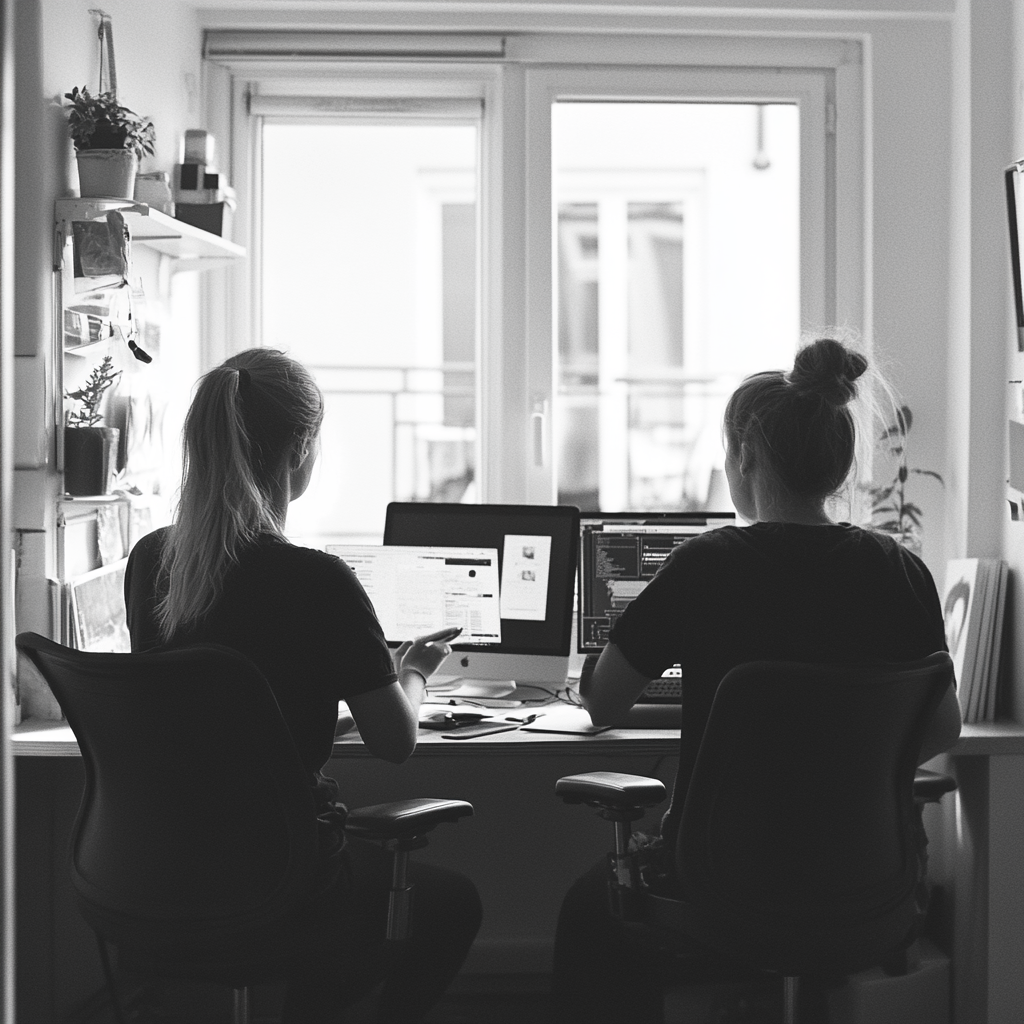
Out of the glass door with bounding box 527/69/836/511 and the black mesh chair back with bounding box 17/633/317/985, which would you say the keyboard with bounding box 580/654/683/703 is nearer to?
the glass door with bounding box 527/69/836/511

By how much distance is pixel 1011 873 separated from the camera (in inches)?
86.8

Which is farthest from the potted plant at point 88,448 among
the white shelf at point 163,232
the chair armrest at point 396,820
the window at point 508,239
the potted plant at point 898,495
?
the potted plant at point 898,495

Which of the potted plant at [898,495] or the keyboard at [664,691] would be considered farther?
the potted plant at [898,495]

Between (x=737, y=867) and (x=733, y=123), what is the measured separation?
2.10m

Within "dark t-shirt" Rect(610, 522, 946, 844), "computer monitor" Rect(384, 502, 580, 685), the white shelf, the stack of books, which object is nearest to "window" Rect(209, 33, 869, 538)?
the white shelf

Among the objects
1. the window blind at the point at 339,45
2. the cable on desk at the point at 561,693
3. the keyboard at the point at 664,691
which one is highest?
the window blind at the point at 339,45

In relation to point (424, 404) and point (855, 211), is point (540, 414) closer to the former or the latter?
point (424, 404)

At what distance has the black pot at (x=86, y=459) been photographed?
7.00 ft

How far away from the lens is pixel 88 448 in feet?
7.00

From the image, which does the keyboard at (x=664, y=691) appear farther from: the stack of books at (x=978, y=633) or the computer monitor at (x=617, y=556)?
the stack of books at (x=978, y=633)

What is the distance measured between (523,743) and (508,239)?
52.4 inches

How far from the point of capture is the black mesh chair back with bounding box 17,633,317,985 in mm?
1485

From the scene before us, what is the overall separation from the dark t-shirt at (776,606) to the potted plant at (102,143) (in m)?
1.24

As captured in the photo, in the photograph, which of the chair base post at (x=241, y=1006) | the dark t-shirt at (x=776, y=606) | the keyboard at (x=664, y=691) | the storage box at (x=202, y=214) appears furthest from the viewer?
the storage box at (x=202, y=214)
